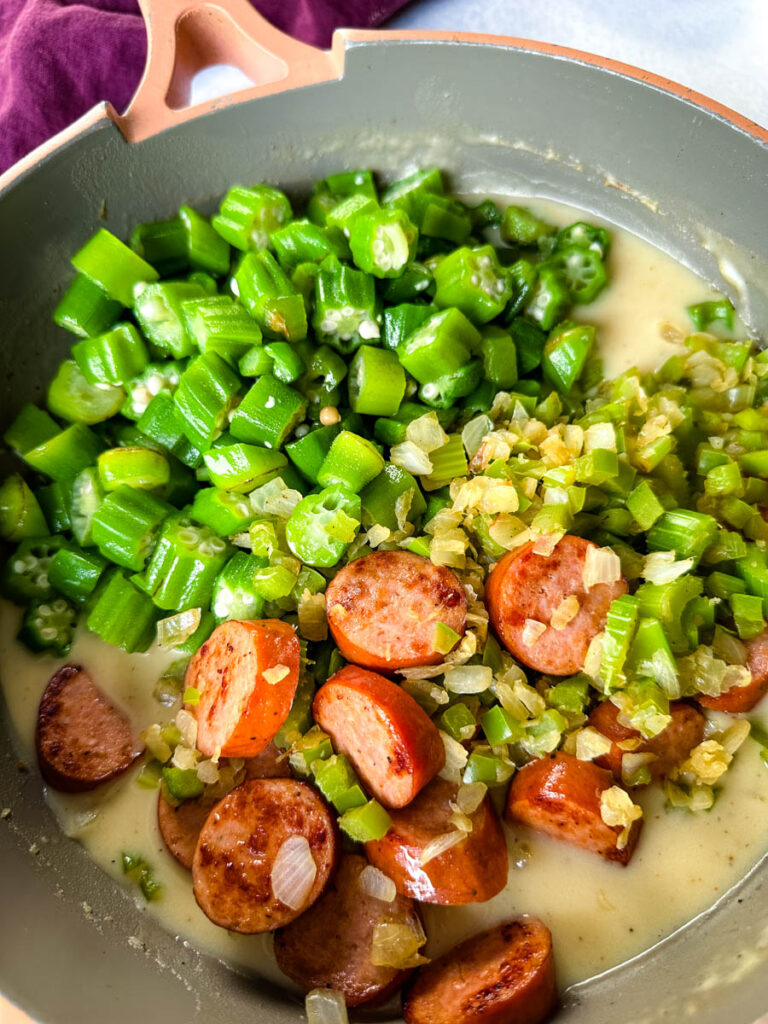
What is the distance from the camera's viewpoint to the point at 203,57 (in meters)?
2.37

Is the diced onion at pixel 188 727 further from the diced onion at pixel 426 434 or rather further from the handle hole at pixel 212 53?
the handle hole at pixel 212 53

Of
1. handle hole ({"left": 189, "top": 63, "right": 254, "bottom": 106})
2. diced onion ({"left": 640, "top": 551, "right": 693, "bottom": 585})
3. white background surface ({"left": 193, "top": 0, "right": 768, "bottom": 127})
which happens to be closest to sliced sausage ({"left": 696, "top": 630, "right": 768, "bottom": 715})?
diced onion ({"left": 640, "top": 551, "right": 693, "bottom": 585})

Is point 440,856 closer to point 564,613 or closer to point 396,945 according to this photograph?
point 396,945

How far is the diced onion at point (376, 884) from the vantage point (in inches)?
71.4

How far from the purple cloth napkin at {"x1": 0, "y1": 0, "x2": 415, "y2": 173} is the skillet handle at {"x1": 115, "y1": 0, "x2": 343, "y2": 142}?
0.73 meters

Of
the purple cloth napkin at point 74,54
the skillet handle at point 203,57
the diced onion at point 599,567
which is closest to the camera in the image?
the diced onion at point 599,567

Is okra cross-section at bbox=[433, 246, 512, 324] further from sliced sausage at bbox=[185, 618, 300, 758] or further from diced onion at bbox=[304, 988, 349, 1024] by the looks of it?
diced onion at bbox=[304, 988, 349, 1024]

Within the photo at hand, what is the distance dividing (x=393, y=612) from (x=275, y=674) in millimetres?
311

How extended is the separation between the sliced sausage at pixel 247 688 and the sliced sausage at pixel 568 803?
0.58 metres

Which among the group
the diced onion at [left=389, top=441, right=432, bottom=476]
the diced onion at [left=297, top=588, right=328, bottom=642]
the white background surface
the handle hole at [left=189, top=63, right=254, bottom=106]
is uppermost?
the white background surface

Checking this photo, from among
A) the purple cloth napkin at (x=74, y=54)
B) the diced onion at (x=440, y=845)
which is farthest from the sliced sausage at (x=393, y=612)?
the purple cloth napkin at (x=74, y=54)

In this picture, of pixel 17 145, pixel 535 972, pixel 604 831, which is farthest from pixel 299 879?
pixel 17 145

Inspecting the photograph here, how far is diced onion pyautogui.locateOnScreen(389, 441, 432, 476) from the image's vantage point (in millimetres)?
2123

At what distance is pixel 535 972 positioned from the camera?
1.74 metres
